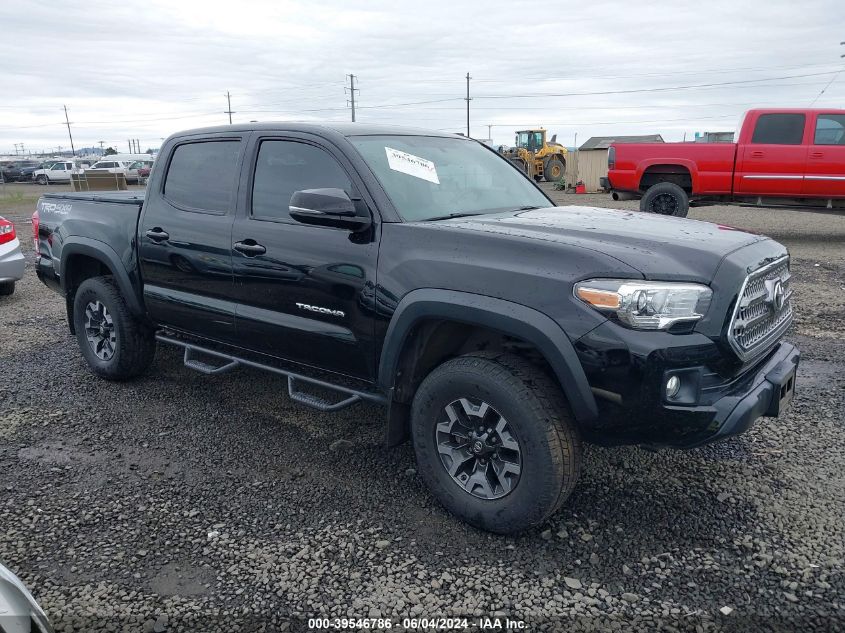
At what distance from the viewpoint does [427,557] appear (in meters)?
2.90

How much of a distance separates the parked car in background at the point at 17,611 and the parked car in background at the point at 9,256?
703cm

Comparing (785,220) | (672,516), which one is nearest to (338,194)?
(672,516)

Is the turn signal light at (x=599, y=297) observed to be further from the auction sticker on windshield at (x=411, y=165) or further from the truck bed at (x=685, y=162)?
the truck bed at (x=685, y=162)

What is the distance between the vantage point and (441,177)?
12.4ft

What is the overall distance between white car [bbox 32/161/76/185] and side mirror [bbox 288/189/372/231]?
45661mm

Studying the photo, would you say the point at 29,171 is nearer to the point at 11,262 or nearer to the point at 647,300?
the point at 11,262

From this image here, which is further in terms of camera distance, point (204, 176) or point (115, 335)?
point (115, 335)

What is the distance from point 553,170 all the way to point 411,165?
29070 millimetres

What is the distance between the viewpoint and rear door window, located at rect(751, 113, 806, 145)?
1118 centimetres


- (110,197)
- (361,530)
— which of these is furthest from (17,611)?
(110,197)

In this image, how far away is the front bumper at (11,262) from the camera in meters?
7.78

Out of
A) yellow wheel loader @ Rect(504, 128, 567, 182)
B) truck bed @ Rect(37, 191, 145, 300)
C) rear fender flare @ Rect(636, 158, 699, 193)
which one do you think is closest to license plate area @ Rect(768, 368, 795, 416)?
truck bed @ Rect(37, 191, 145, 300)

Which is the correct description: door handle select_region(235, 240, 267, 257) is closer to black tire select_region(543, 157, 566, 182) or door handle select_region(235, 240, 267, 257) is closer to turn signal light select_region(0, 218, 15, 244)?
turn signal light select_region(0, 218, 15, 244)

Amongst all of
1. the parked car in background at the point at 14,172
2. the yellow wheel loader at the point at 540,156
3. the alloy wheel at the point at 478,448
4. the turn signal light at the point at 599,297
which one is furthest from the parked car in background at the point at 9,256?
the parked car in background at the point at 14,172
